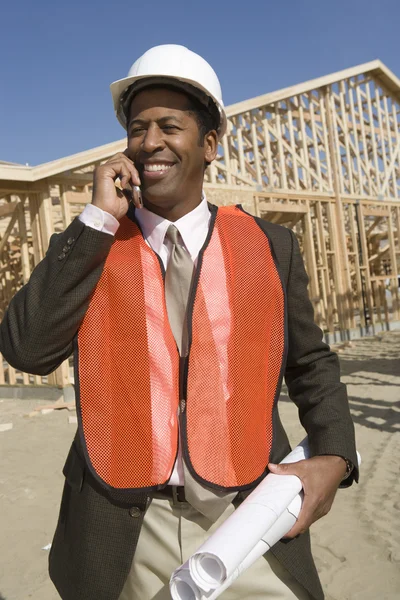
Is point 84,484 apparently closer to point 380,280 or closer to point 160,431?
point 160,431

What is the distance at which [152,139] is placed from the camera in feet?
5.46

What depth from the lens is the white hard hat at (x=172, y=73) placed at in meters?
1.68

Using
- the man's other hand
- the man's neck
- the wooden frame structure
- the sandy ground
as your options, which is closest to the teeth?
the man's neck

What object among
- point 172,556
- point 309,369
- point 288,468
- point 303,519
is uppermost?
point 309,369

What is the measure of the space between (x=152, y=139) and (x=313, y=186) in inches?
594

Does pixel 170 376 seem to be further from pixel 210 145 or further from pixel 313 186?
pixel 313 186

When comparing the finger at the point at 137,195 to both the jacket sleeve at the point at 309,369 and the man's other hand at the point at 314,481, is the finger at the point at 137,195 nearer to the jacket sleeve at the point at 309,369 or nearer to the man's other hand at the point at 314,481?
the jacket sleeve at the point at 309,369

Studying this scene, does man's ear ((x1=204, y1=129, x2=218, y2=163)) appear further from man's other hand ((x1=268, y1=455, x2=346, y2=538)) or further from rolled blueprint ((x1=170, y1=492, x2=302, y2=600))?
rolled blueprint ((x1=170, y1=492, x2=302, y2=600))

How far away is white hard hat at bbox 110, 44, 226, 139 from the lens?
168 centimetres

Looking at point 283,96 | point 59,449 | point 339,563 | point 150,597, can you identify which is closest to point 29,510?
point 59,449

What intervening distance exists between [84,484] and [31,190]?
9.44m

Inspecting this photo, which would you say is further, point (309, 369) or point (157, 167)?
point (309, 369)

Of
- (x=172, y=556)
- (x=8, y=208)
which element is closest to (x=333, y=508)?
(x=172, y=556)

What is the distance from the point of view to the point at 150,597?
5.09 feet
